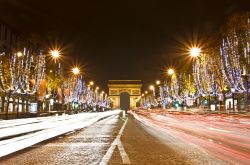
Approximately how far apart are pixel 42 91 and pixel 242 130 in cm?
5879

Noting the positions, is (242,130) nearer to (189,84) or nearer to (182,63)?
(189,84)

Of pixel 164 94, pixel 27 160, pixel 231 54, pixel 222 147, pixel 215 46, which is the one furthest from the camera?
pixel 164 94

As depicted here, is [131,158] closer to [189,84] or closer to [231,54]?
[231,54]

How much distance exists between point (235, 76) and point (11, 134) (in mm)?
43558

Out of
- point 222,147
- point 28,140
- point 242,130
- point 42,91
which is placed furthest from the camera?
point 42,91

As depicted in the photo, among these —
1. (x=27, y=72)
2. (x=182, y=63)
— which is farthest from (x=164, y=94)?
(x=27, y=72)

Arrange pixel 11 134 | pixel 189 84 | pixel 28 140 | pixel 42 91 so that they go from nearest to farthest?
1. pixel 28 140
2. pixel 11 134
3. pixel 42 91
4. pixel 189 84

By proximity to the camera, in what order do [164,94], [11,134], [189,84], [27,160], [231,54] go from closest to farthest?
[27,160] < [11,134] < [231,54] < [189,84] < [164,94]

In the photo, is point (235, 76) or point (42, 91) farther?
point (42, 91)

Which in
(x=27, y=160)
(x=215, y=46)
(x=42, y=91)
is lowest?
(x=27, y=160)

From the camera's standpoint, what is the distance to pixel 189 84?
289 ft

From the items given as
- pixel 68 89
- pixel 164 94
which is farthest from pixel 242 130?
pixel 164 94

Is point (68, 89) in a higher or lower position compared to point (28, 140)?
higher

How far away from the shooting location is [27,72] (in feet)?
183
